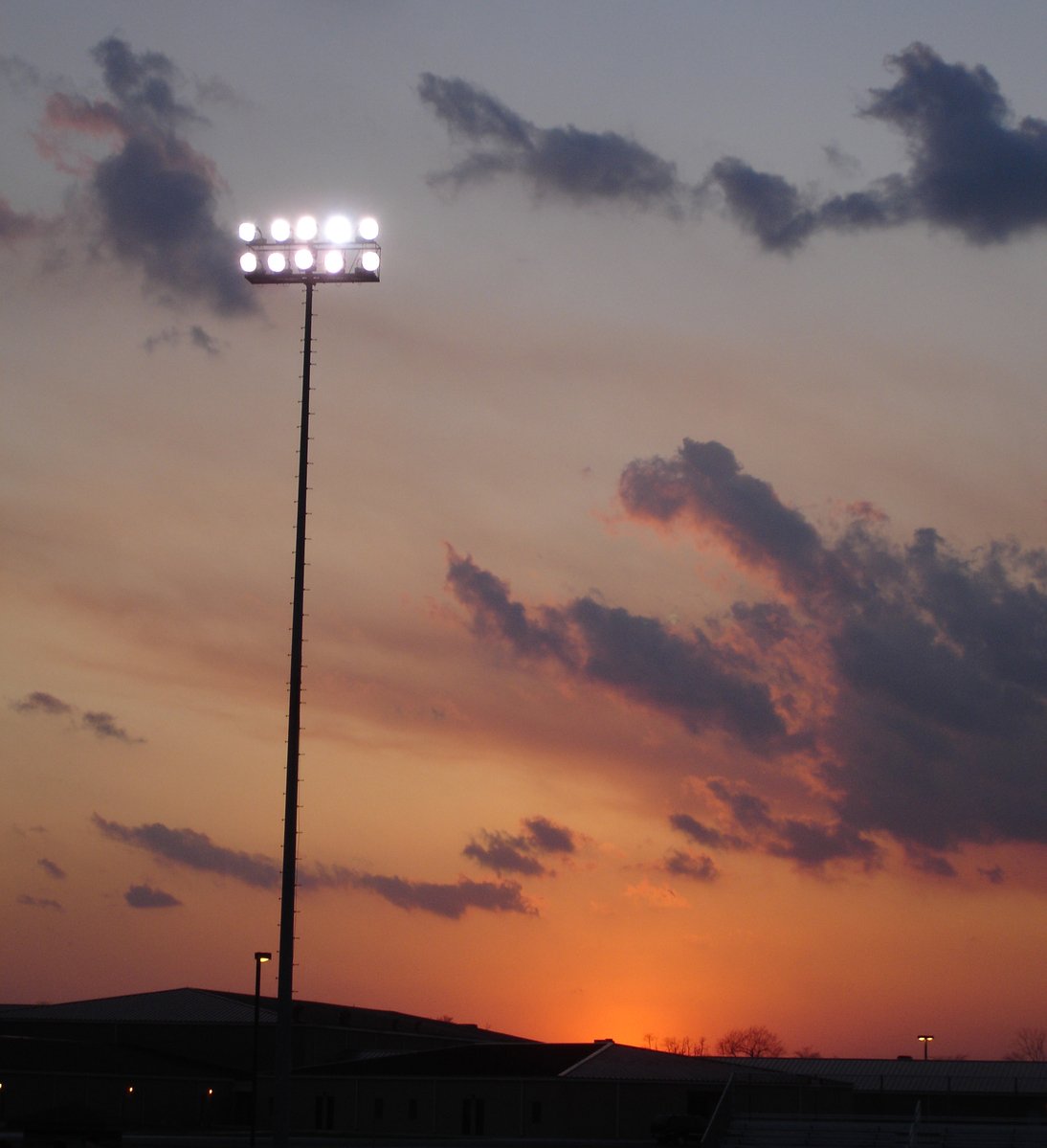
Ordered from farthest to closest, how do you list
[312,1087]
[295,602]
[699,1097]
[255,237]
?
[312,1087]
[699,1097]
[255,237]
[295,602]

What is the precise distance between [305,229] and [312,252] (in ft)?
2.41

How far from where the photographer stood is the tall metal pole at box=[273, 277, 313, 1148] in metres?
34.0

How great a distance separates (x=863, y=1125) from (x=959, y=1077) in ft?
179

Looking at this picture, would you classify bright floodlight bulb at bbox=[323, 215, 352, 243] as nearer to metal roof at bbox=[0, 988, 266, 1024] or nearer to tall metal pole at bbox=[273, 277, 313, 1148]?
tall metal pole at bbox=[273, 277, 313, 1148]

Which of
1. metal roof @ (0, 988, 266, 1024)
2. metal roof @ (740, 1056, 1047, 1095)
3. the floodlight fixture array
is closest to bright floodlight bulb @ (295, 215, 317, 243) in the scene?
the floodlight fixture array

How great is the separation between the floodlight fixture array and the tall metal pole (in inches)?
128

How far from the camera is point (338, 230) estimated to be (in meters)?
39.3

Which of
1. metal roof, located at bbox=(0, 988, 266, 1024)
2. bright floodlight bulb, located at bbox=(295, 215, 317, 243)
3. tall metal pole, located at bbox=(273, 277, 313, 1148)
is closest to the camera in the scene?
tall metal pole, located at bbox=(273, 277, 313, 1148)

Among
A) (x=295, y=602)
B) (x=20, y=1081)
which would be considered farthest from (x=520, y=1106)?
(x=295, y=602)

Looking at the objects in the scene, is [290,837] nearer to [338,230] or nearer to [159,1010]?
[338,230]

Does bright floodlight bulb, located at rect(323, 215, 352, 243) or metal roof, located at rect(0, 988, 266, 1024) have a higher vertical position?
bright floodlight bulb, located at rect(323, 215, 352, 243)

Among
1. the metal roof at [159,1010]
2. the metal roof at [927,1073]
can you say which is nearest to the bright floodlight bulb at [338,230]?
the metal roof at [159,1010]

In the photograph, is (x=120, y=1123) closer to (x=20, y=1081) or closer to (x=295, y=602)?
(x=20, y=1081)

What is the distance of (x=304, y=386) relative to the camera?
38000 mm
